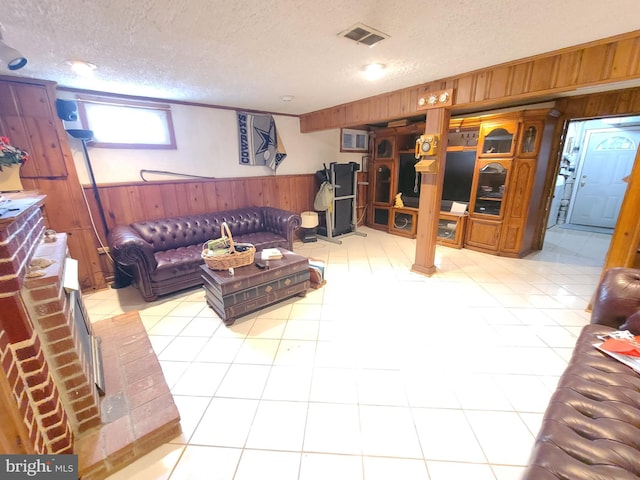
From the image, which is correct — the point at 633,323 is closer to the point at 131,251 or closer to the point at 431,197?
the point at 431,197

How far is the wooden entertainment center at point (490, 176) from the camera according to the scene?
144 inches

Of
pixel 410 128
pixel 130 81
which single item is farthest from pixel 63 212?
pixel 410 128

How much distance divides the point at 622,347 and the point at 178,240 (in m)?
3.88

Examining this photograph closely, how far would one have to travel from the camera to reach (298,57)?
83.7 inches

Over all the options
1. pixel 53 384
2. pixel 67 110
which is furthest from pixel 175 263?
pixel 67 110

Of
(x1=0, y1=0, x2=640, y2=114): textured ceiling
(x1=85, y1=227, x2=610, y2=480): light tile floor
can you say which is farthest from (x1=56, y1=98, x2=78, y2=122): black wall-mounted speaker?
(x1=85, y1=227, x2=610, y2=480): light tile floor

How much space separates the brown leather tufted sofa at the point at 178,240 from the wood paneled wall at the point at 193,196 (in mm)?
235

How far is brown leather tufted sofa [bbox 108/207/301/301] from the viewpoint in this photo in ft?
8.63

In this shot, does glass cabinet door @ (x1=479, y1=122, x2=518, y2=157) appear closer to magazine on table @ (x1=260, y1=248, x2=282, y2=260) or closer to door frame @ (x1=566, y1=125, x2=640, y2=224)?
door frame @ (x1=566, y1=125, x2=640, y2=224)

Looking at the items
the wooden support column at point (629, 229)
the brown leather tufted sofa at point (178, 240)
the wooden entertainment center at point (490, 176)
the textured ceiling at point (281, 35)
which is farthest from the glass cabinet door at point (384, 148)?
the wooden support column at point (629, 229)

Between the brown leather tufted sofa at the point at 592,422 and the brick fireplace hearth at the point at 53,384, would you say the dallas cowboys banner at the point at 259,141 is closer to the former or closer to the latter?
the brick fireplace hearth at the point at 53,384

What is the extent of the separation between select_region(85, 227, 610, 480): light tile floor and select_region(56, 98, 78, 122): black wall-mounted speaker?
1.88 meters

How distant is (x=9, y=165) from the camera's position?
217cm

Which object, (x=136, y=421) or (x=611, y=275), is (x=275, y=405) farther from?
(x=611, y=275)
